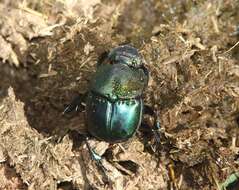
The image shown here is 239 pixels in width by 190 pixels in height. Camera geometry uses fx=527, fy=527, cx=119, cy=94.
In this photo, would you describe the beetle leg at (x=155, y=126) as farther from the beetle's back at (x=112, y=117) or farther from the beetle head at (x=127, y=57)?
the beetle head at (x=127, y=57)

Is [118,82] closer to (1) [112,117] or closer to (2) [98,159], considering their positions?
(1) [112,117]

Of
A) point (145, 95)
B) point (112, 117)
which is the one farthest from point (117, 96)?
point (145, 95)

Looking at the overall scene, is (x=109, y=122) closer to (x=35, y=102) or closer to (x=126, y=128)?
(x=126, y=128)

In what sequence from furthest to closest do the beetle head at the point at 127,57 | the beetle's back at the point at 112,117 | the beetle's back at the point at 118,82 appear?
1. the beetle head at the point at 127,57
2. the beetle's back at the point at 118,82
3. the beetle's back at the point at 112,117

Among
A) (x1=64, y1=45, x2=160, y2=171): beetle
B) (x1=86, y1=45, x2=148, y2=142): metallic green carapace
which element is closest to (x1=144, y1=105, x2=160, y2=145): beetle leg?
(x1=64, y1=45, x2=160, y2=171): beetle

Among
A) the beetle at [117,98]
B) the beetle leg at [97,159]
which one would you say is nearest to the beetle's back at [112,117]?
the beetle at [117,98]

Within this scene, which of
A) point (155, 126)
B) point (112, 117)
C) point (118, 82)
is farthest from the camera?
point (155, 126)

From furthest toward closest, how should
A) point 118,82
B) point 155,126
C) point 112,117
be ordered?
point 155,126, point 118,82, point 112,117

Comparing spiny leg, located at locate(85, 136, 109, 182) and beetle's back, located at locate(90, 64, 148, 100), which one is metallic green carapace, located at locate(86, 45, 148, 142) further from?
spiny leg, located at locate(85, 136, 109, 182)
